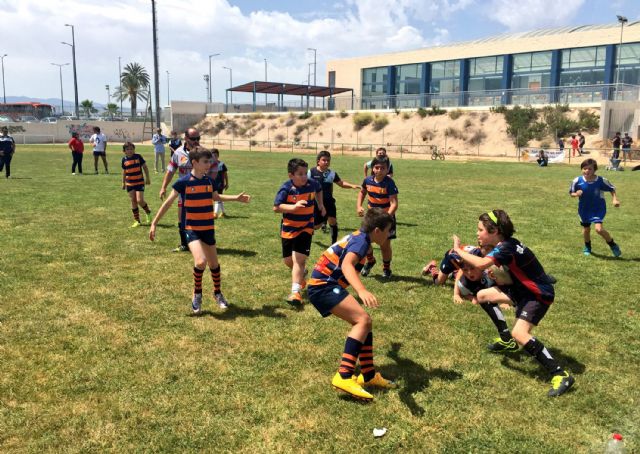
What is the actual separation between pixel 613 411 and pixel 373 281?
4137 mm

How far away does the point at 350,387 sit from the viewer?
447 cm

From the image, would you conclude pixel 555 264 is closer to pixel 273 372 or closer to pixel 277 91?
pixel 273 372

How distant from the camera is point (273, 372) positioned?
504 cm

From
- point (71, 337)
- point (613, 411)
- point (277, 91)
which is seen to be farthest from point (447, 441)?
point (277, 91)

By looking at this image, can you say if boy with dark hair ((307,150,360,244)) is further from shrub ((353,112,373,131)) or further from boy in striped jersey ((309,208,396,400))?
shrub ((353,112,373,131))

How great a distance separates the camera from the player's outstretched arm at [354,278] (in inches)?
163

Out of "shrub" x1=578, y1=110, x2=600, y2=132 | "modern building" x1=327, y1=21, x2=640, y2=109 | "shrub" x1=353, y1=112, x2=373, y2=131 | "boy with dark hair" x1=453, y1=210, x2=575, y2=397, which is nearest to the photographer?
"boy with dark hair" x1=453, y1=210, x2=575, y2=397

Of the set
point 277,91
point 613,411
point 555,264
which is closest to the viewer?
point 613,411

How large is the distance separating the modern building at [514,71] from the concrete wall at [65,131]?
29.4 metres

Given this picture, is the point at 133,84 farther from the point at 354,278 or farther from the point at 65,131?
the point at 354,278

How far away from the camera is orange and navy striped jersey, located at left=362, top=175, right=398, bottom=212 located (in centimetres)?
861

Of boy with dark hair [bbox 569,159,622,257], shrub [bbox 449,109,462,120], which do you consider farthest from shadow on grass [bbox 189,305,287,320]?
shrub [bbox 449,109,462,120]

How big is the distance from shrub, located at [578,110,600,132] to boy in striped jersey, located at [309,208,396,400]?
48.2m

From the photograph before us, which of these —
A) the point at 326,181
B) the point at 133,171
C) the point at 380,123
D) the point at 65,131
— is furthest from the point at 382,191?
the point at 65,131
